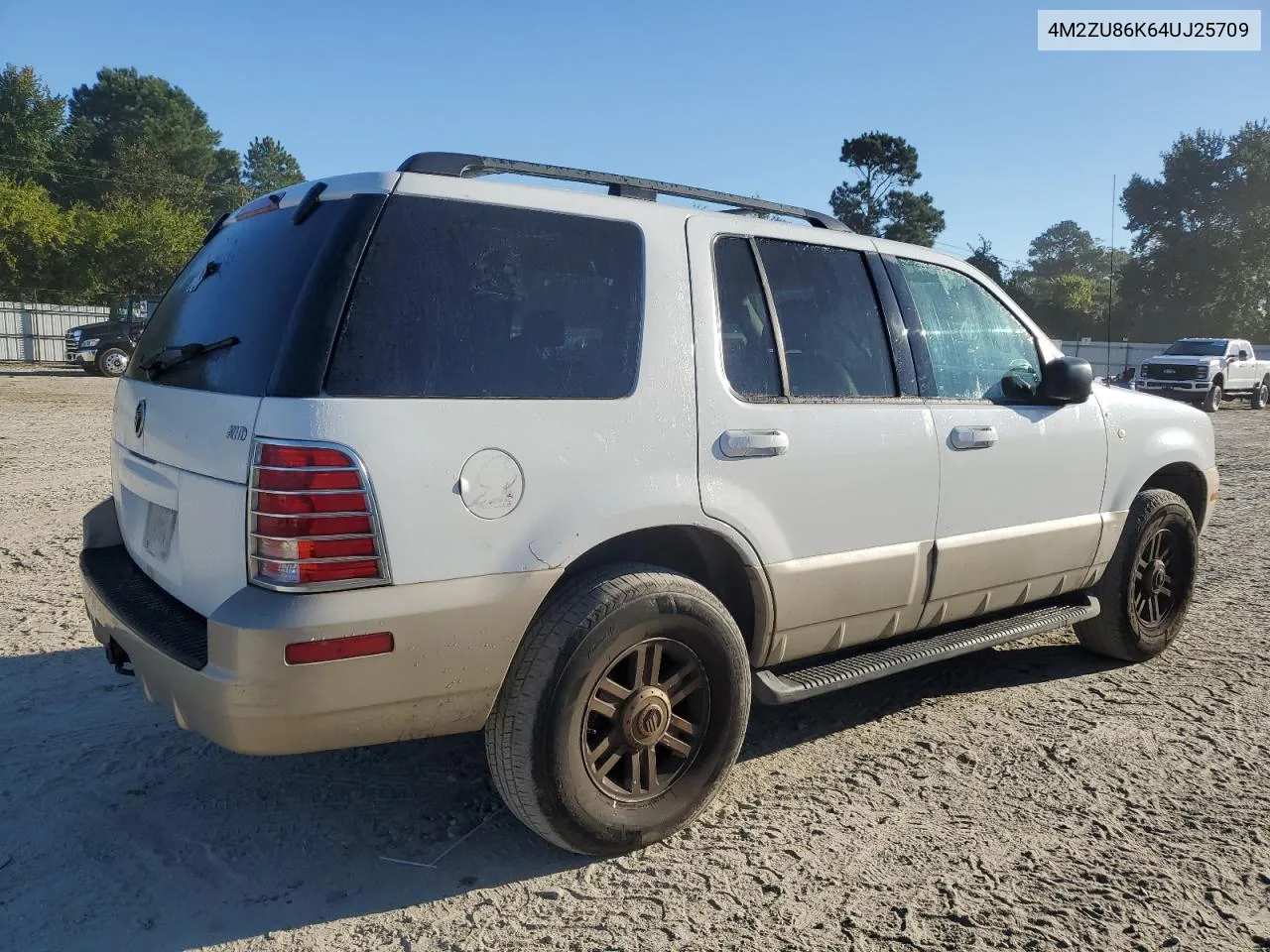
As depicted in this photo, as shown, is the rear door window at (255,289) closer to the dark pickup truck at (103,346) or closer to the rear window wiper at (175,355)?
the rear window wiper at (175,355)

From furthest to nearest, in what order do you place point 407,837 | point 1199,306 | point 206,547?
point 1199,306
point 407,837
point 206,547

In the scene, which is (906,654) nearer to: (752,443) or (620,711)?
(752,443)

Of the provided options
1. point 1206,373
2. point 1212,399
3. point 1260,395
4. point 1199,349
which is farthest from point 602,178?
point 1260,395

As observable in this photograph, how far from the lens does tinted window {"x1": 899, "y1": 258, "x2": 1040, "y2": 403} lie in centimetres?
399

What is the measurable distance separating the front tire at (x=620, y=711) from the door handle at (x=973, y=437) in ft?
4.36

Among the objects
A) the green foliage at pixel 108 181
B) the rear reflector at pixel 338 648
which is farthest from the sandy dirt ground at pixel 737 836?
the green foliage at pixel 108 181

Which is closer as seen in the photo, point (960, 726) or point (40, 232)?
point (960, 726)

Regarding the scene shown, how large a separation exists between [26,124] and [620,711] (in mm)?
74100

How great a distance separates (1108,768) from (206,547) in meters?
3.18

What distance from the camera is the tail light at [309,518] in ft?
7.95

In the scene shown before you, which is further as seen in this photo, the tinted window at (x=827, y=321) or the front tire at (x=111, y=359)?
the front tire at (x=111, y=359)

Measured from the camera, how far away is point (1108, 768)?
142 inches

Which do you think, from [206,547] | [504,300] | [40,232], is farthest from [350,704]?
[40,232]

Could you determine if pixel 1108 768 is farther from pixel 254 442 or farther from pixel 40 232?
pixel 40 232
